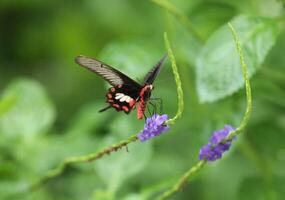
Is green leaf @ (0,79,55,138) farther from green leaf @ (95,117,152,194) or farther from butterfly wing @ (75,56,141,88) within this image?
butterfly wing @ (75,56,141,88)

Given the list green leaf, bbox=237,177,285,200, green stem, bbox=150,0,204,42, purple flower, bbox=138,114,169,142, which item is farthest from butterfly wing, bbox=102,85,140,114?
green leaf, bbox=237,177,285,200

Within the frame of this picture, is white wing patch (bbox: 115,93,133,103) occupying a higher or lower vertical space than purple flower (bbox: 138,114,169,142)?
higher

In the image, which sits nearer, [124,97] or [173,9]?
[124,97]

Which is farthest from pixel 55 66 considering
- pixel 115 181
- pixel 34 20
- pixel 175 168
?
pixel 115 181

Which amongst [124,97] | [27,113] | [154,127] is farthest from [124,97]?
[27,113]

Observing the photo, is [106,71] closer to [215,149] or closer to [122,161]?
[215,149]
